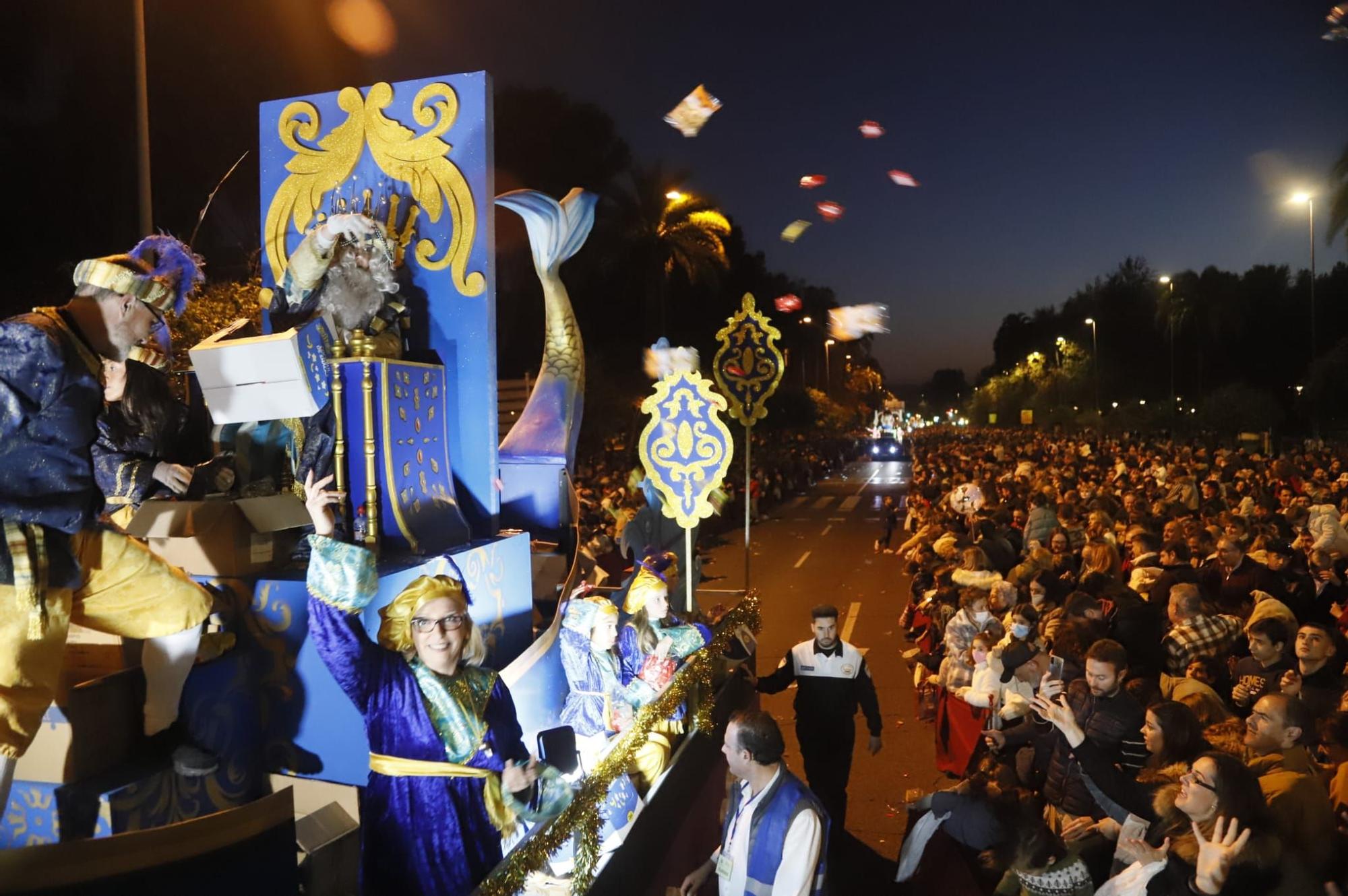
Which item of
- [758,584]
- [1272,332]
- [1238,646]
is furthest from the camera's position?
[1272,332]

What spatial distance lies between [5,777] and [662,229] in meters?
26.6

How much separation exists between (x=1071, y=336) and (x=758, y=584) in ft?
242

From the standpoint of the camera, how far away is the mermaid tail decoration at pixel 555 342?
6.50 meters

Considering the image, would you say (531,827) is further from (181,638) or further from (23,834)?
(23,834)

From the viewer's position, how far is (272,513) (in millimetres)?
3969

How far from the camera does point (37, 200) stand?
537 inches

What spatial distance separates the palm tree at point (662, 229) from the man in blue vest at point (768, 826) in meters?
25.0

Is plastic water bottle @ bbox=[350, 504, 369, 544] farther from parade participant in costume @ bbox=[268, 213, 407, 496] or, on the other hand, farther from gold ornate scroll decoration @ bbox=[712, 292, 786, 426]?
gold ornate scroll decoration @ bbox=[712, 292, 786, 426]

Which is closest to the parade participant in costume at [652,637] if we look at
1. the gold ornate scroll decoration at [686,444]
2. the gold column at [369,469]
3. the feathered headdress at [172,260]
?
the gold ornate scroll decoration at [686,444]

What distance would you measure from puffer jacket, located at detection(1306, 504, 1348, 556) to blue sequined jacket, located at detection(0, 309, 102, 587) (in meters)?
8.43

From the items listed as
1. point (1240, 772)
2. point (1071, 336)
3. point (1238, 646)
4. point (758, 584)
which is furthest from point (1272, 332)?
point (1240, 772)

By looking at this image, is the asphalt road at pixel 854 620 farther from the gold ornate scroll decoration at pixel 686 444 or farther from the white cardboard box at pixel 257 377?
the white cardboard box at pixel 257 377

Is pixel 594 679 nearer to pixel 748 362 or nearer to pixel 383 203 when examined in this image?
pixel 383 203

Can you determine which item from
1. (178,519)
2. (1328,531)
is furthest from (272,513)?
(1328,531)
